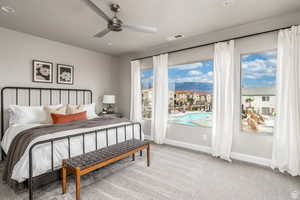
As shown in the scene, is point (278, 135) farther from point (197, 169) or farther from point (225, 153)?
point (197, 169)

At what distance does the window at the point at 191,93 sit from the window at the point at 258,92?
0.69m

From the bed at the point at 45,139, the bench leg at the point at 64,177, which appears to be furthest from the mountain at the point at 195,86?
the bench leg at the point at 64,177

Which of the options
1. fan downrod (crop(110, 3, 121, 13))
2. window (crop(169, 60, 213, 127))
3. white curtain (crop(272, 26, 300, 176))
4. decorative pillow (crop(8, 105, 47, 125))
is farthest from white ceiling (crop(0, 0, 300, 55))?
decorative pillow (crop(8, 105, 47, 125))

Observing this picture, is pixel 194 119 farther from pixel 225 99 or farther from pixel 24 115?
pixel 24 115

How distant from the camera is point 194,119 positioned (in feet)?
12.5

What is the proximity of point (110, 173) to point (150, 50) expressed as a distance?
3403 millimetres

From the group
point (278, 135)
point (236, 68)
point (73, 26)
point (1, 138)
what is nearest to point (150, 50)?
point (73, 26)

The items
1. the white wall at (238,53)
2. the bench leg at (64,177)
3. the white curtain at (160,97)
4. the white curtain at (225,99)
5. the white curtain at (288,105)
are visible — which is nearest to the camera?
the bench leg at (64,177)

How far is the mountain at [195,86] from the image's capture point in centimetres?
354

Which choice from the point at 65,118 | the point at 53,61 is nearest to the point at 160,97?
the point at 65,118

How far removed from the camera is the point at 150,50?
4.46m

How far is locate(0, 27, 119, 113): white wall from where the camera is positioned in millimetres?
3135

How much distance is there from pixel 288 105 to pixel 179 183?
221 centimetres

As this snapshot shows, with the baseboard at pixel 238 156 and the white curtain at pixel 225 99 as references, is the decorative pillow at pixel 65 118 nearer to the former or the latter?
the baseboard at pixel 238 156
